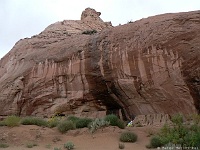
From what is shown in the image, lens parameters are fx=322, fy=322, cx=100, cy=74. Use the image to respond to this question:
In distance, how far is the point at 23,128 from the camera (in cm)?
1766

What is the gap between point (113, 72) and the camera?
65.9ft

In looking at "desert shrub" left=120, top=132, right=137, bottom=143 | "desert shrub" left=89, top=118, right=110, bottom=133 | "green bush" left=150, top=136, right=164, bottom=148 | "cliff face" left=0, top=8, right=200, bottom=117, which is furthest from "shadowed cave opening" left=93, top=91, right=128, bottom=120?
"green bush" left=150, top=136, right=164, bottom=148

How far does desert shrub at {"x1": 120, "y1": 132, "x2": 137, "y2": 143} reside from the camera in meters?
15.0

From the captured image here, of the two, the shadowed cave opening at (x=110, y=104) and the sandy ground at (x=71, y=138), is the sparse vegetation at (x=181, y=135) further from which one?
the shadowed cave opening at (x=110, y=104)

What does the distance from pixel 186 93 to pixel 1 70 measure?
17253 millimetres

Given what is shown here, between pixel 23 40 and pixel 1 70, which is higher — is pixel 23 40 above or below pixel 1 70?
above

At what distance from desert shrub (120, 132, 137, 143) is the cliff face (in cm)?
399

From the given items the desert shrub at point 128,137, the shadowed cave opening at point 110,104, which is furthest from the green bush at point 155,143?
the shadowed cave opening at point 110,104

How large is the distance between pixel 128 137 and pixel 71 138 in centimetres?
296

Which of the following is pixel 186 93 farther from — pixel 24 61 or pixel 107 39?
pixel 24 61

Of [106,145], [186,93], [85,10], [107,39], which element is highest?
[85,10]

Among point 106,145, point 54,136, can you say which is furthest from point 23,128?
point 106,145

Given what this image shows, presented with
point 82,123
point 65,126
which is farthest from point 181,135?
point 82,123

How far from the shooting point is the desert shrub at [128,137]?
15.0m
